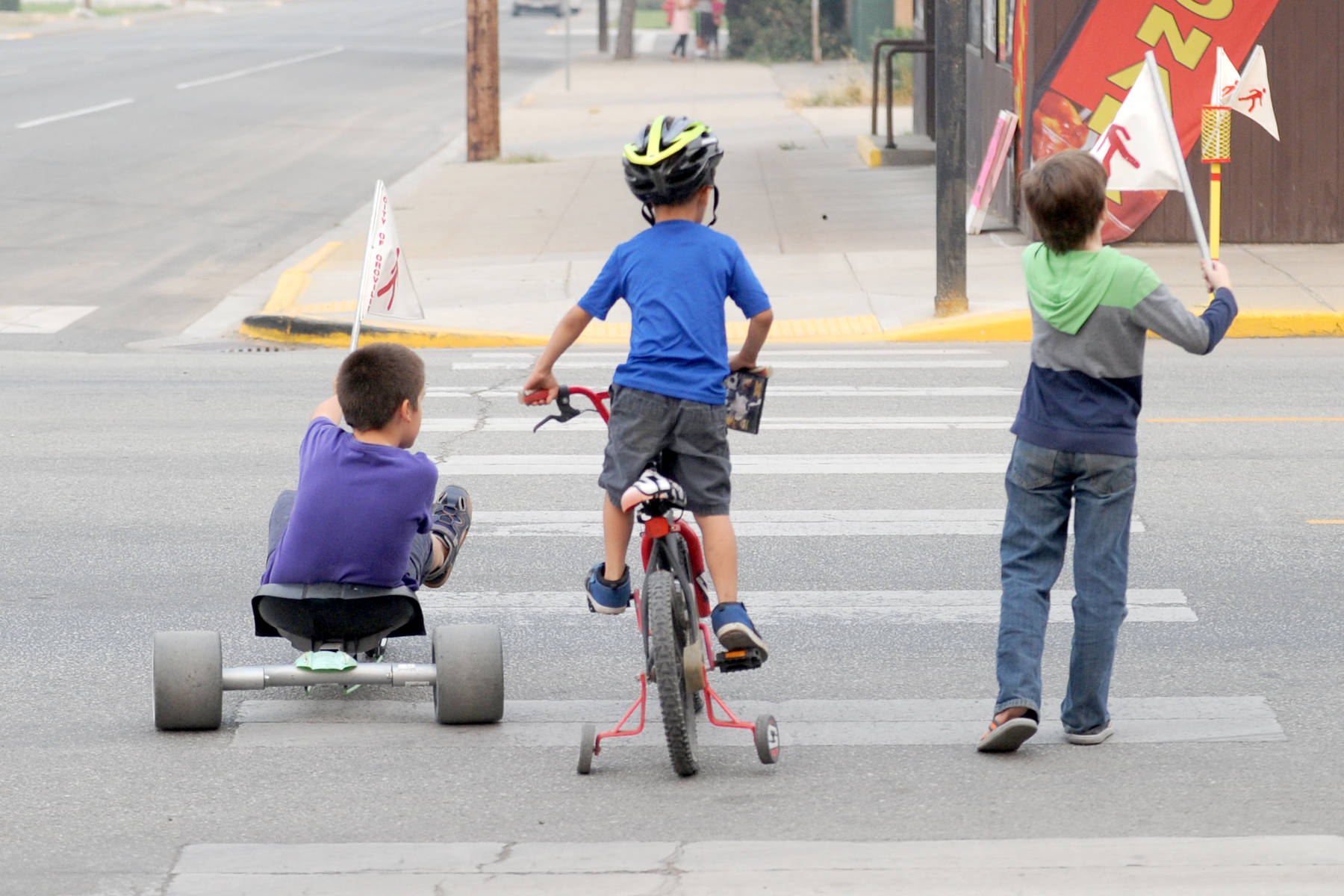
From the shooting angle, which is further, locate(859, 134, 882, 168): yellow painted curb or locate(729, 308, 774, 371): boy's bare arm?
locate(859, 134, 882, 168): yellow painted curb

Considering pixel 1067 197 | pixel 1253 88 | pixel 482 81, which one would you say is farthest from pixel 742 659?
pixel 482 81

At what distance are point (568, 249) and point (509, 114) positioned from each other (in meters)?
16.8

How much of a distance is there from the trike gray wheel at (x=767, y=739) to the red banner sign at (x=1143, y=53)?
36.7 feet

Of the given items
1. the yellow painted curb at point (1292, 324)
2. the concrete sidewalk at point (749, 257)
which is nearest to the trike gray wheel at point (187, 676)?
the concrete sidewalk at point (749, 257)

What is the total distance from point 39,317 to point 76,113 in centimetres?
1686

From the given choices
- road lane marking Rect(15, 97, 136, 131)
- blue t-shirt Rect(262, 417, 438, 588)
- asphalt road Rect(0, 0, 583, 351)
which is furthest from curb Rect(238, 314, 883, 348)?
road lane marking Rect(15, 97, 136, 131)

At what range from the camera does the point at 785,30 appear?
47812mm

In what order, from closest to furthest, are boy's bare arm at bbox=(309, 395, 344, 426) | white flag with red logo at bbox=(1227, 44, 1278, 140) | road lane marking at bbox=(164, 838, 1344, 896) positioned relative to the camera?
road lane marking at bbox=(164, 838, 1344, 896) → boy's bare arm at bbox=(309, 395, 344, 426) → white flag with red logo at bbox=(1227, 44, 1278, 140)

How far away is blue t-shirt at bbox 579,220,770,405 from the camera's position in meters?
4.85

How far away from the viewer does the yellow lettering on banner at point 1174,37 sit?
15.1 meters

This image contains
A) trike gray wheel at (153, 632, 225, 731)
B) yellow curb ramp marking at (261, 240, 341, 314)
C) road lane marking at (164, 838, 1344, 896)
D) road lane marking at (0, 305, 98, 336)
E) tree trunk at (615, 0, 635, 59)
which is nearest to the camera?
road lane marking at (164, 838, 1344, 896)

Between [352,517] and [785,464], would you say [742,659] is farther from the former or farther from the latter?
[785,464]

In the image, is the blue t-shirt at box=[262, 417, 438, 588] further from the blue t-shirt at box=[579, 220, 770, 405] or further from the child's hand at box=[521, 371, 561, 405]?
the blue t-shirt at box=[579, 220, 770, 405]

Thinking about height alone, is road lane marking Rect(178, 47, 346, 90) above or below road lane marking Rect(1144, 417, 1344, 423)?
above
